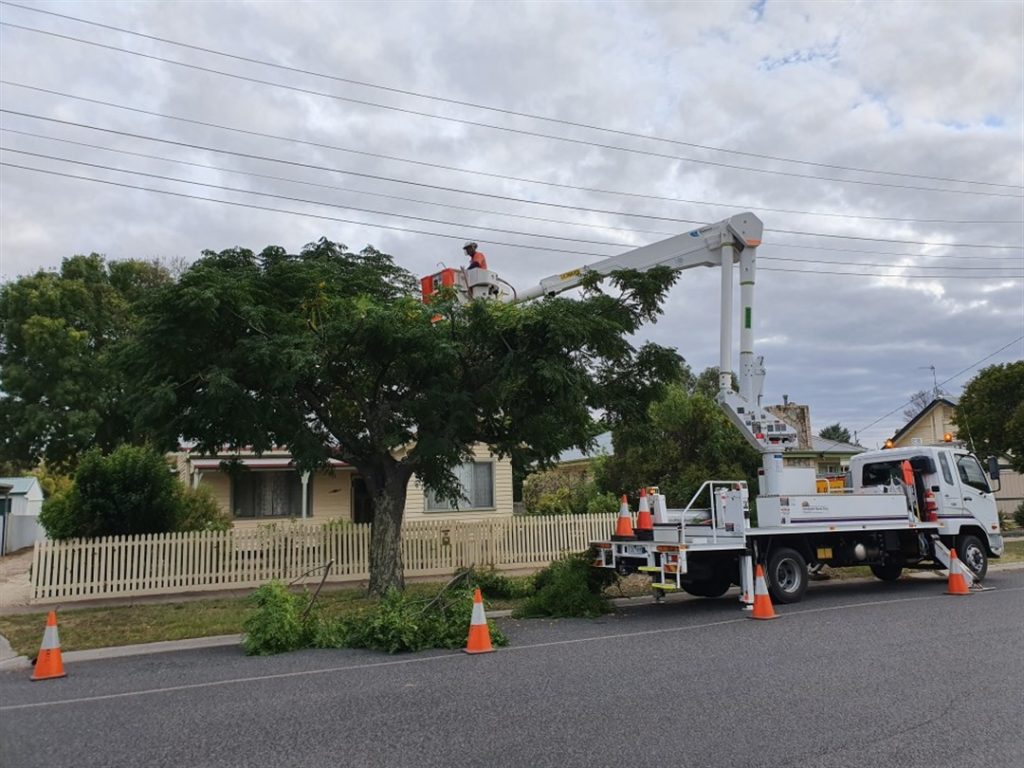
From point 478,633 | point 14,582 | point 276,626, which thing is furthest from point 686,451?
point 14,582

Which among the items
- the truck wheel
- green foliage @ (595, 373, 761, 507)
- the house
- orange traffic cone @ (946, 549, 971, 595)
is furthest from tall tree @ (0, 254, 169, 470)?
orange traffic cone @ (946, 549, 971, 595)

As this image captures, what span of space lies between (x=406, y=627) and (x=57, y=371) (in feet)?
77.9

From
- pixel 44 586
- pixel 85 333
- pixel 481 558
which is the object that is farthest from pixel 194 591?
pixel 85 333

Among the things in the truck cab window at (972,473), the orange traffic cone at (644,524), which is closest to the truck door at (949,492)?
the truck cab window at (972,473)

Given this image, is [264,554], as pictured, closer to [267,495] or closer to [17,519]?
[267,495]

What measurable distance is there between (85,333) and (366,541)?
1716 centimetres

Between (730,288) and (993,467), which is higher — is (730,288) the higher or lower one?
the higher one

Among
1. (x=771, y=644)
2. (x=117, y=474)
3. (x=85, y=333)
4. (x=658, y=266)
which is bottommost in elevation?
(x=771, y=644)

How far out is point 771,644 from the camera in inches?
361

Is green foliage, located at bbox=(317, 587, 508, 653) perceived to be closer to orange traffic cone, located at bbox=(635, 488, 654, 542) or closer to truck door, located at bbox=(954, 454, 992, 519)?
orange traffic cone, located at bbox=(635, 488, 654, 542)

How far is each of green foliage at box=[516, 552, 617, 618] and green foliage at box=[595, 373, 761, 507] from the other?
12218 millimetres

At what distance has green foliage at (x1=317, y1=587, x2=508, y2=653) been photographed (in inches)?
378

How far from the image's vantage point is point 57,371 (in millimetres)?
28016

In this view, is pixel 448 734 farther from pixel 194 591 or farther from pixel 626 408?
pixel 194 591
